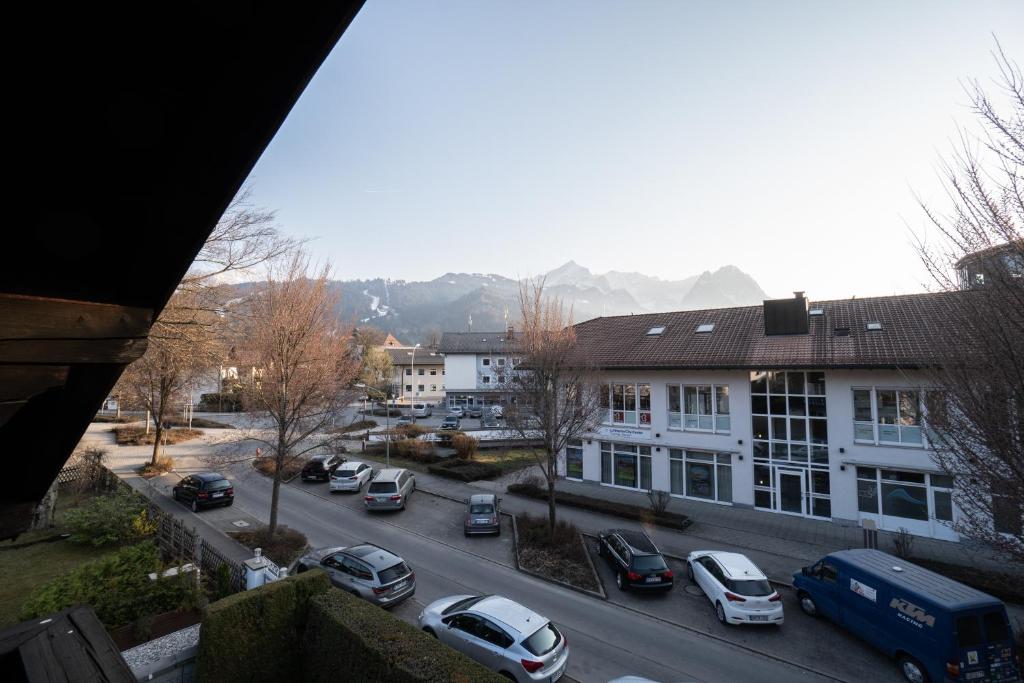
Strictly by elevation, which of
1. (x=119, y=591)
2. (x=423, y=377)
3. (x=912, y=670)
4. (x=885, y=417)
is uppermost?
(x=423, y=377)

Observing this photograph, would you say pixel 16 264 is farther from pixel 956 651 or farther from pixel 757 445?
pixel 757 445

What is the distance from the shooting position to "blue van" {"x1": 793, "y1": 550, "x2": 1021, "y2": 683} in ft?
32.1

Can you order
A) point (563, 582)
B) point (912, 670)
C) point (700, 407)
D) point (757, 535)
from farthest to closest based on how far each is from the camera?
point (700, 407) → point (757, 535) → point (563, 582) → point (912, 670)

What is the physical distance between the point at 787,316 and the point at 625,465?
10.6 m

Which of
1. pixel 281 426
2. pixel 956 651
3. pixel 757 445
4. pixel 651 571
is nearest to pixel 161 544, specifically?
pixel 281 426

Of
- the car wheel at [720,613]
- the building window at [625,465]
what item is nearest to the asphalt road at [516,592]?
the car wheel at [720,613]

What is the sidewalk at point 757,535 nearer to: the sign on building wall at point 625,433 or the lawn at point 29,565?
the sign on building wall at point 625,433

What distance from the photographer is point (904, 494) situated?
61.4 feet

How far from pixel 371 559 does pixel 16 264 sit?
13.2 metres

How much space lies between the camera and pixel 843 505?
19734mm

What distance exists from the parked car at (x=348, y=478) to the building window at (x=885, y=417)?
22.4 m

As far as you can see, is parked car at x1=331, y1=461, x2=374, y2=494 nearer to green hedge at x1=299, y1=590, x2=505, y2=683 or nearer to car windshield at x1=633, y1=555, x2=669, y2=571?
green hedge at x1=299, y1=590, x2=505, y2=683

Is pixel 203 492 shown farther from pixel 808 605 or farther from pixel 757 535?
pixel 757 535

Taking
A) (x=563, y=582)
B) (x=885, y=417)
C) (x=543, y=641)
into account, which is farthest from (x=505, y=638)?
(x=885, y=417)
